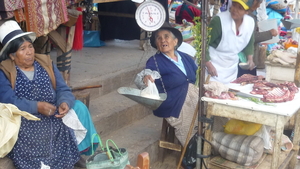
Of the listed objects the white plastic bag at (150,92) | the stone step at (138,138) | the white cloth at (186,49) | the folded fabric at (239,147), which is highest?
the white cloth at (186,49)

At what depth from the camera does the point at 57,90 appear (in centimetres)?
340

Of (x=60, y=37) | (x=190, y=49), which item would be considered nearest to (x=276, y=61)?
(x=190, y=49)

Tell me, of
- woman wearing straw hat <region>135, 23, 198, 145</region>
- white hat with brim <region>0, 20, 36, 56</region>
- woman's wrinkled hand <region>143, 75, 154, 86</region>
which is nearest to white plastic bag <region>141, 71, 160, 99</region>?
woman's wrinkled hand <region>143, 75, 154, 86</region>

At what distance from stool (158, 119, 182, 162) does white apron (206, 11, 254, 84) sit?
68cm

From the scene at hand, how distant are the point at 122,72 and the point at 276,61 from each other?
2.02 m

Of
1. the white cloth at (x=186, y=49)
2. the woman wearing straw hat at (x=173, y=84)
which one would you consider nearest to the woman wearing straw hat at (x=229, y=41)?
the woman wearing straw hat at (x=173, y=84)

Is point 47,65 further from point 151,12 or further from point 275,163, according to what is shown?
point 275,163

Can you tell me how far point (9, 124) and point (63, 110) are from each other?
513 mm

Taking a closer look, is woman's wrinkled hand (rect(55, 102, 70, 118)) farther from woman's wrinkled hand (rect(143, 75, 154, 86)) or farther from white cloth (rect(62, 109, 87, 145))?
woman's wrinkled hand (rect(143, 75, 154, 86))

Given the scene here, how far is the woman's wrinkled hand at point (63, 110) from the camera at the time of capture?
318cm

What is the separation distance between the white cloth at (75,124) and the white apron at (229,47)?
1.54 meters

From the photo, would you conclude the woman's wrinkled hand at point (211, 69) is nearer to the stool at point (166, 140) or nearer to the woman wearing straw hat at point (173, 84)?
the woman wearing straw hat at point (173, 84)

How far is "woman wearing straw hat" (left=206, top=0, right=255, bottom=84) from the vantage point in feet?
13.2

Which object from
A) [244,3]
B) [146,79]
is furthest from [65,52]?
[244,3]
